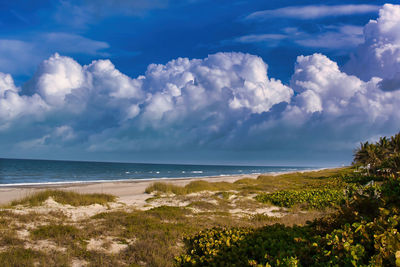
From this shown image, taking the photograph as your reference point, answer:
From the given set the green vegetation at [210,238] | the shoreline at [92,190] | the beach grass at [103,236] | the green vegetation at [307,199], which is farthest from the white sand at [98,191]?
the green vegetation at [307,199]

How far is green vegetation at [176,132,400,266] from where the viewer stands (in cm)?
376

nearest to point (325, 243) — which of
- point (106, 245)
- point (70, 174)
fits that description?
point (106, 245)

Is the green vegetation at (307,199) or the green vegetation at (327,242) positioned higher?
the green vegetation at (327,242)

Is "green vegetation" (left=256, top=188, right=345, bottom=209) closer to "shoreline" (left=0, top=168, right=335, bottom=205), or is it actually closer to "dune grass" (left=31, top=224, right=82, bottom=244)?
"shoreline" (left=0, top=168, right=335, bottom=205)

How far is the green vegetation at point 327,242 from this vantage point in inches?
148

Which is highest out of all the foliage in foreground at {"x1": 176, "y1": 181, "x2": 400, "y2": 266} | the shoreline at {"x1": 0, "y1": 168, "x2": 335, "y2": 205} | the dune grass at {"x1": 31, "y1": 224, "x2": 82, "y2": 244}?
the foliage in foreground at {"x1": 176, "y1": 181, "x2": 400, "y2": 266}

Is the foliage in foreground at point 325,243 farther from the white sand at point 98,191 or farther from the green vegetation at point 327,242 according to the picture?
the white sand at point 98,191

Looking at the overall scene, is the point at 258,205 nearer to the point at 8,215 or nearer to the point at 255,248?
the point at 255,248

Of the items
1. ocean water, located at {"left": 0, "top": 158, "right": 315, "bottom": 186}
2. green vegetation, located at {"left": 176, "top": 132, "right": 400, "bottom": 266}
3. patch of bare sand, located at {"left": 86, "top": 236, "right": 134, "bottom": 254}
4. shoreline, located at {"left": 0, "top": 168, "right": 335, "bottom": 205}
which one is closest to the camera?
green vegetation, located at {"left": 176, "top": 132, "right": 400, "bottom": 266}

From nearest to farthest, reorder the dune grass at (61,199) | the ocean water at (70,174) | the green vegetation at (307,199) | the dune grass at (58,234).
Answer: the dune grass at (58,234) < the green vegetation at (307,199) < the dune grass at (61,199) < the ocean water at (70,174)

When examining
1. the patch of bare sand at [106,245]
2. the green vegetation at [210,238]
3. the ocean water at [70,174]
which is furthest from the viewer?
the ocean water at [70,174]

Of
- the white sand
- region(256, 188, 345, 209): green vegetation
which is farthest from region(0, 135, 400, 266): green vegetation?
the white sand

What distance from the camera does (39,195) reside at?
17109mm

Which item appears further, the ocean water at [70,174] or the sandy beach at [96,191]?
the ocean water at [70,174]
